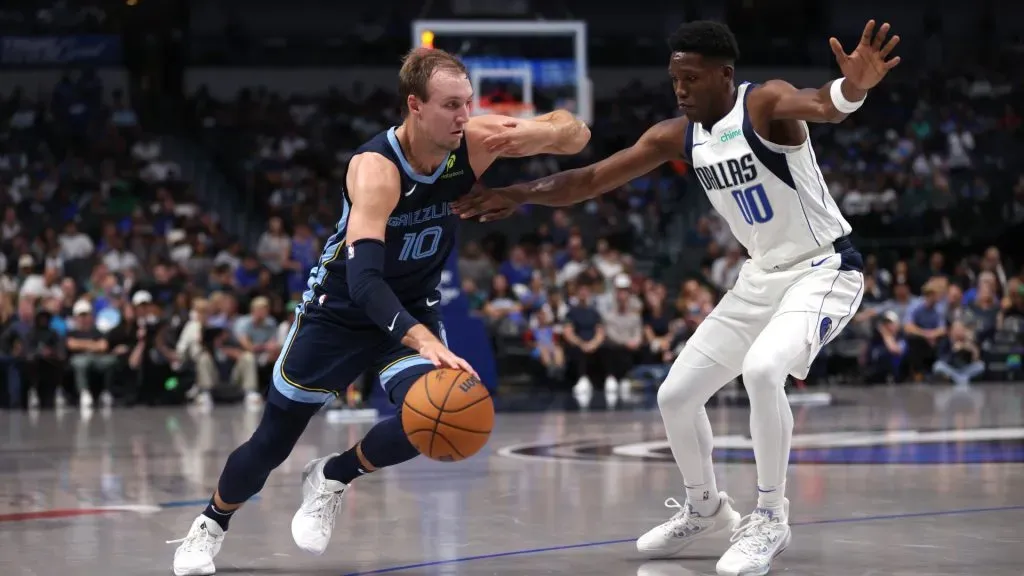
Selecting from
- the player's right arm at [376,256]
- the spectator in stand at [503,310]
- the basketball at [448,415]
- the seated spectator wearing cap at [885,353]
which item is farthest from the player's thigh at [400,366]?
the seated spectator wearing cap at [885,353]

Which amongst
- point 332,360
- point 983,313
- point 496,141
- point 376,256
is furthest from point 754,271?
point 983,313

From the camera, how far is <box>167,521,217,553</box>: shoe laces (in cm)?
559

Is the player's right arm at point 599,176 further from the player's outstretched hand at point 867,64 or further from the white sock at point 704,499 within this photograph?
the white sock at point 704,499

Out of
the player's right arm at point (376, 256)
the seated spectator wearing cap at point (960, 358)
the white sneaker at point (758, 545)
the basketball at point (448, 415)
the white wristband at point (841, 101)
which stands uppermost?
the white wristband at point (841, 101)

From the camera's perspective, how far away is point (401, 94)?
5.45m

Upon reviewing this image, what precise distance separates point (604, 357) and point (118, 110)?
33.2 ft

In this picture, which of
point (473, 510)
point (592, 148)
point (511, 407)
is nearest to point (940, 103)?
point (592, 148)

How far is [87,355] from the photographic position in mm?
15234

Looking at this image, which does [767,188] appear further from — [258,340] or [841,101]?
[258,340]

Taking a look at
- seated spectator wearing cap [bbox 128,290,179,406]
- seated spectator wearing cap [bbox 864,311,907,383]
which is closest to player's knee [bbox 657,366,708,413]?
seated spectator wearing cap [bbox 128,290,179,406]

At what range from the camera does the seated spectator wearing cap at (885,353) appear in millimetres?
17000

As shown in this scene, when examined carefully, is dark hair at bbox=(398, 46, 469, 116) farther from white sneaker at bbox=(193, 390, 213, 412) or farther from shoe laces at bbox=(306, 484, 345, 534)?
white sneaker at bbox=(193, 390, 213, 412)

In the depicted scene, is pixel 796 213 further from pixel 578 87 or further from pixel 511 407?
pixel 578 87

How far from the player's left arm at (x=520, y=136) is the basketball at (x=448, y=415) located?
44.4 inches
